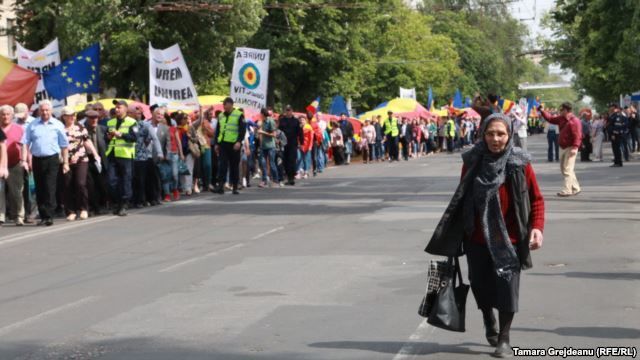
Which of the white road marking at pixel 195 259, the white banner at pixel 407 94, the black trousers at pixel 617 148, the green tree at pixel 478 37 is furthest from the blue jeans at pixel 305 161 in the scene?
the green tree at pixel 478 37

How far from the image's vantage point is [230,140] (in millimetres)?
25891

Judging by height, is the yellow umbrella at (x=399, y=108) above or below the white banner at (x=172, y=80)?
below

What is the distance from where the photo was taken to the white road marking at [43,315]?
31.2 ft

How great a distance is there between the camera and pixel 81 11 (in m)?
42.4

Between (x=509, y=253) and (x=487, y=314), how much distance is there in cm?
50

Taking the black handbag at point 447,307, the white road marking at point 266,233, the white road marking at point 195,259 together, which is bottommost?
the white road marking at point 266,233

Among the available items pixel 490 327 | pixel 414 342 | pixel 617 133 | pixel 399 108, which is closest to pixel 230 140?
pixel 617 133

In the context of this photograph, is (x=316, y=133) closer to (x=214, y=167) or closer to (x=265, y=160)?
(x=265, y=160)

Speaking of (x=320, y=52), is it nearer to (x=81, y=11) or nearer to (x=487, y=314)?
(x=81, y=11)

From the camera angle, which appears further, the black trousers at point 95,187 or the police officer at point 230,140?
the police officer at point 230,140

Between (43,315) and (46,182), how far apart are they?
9.15 m

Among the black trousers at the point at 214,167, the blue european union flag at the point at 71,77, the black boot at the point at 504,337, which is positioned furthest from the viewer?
the black trousers at the point at 214,167

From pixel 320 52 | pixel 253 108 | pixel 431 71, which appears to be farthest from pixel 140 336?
pixel 431 71

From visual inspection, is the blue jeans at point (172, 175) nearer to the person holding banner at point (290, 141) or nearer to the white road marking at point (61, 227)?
the white road marking at point (61, 227)
